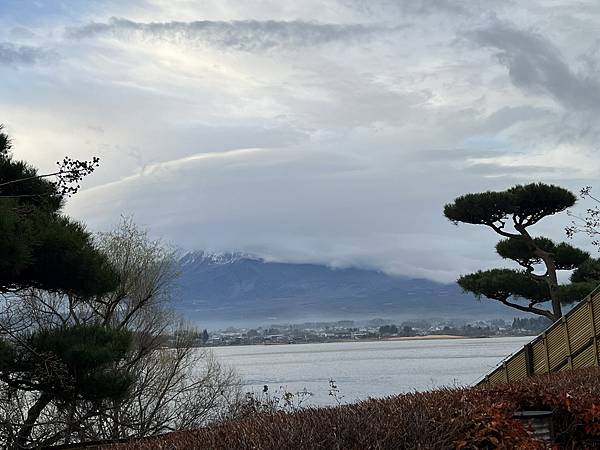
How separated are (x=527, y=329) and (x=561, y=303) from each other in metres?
36.4

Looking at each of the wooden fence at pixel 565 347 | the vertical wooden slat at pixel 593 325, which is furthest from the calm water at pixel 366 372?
the vertical wooden slat at pixel 593 325

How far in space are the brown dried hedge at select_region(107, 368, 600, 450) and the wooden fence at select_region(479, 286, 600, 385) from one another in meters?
7.16

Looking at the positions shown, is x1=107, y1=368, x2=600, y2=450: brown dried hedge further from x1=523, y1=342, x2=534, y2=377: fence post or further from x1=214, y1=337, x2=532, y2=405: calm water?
x1=523, y1=342, x2=534, y2=377: fence post

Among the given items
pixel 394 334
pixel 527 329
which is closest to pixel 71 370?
pixel 527 329

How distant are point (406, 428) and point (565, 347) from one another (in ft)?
34.5

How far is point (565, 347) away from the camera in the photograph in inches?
573

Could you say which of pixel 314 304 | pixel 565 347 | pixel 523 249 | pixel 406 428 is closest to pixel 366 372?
pixel 523 249

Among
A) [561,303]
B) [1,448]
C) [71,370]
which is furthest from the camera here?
[561,303]

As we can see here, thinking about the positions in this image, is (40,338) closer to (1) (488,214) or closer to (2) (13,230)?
(2) (13,230)

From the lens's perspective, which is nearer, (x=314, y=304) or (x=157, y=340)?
(x=157, y=340)

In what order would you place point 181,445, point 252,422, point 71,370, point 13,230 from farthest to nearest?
point 71,370
point 13,230
point 252,422
point 181,445

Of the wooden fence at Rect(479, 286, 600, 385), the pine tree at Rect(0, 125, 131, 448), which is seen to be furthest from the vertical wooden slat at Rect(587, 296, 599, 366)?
the pine tree at Rect(0, 125, 131, 448)

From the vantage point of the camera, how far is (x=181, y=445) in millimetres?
4891

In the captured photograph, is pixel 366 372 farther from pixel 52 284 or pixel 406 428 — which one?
pixel 406 428
